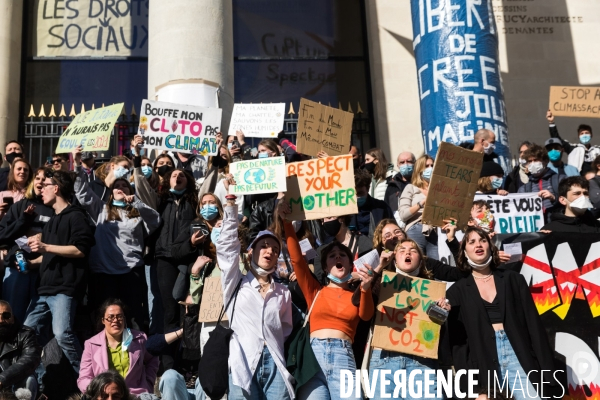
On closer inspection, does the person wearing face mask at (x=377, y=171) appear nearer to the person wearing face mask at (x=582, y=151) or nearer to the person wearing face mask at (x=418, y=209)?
the person wearing face mask at (x=418, y=209)

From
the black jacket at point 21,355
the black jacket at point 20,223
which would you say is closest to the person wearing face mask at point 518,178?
the black jacket at point 20,223

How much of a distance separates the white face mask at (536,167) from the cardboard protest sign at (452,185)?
1800mm

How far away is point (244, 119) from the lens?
37.3 ft

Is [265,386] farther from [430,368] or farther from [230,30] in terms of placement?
[230,30]

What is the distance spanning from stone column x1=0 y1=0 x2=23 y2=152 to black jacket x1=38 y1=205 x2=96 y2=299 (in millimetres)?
7491

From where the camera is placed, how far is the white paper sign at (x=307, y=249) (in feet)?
24.1

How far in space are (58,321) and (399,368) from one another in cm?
A: 302

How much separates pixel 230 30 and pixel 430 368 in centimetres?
830

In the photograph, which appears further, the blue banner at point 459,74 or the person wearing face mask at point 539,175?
the blue banner at point 459,74

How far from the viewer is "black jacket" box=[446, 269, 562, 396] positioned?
253 inches

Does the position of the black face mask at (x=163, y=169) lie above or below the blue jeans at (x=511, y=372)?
above

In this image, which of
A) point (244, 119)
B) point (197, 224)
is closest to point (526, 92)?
point (244, 119)

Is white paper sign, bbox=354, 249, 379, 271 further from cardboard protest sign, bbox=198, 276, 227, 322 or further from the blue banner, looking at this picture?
the blue banner

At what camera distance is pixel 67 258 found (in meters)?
7.97
